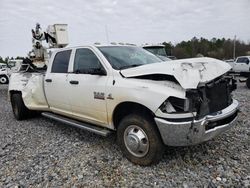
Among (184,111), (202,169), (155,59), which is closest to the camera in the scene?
(184,111)

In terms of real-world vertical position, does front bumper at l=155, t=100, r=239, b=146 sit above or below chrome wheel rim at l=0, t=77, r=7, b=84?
above

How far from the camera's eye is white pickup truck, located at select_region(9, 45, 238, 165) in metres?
3.30

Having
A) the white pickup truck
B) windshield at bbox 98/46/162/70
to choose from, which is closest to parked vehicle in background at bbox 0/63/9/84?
the white pickup truck

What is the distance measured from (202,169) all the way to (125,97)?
4.84ft

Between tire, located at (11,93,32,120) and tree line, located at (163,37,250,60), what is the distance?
157 ft

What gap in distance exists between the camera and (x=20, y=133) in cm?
591

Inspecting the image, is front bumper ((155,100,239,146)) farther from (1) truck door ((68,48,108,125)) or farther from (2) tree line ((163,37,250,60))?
(2) tree line ((163,37,250,60))

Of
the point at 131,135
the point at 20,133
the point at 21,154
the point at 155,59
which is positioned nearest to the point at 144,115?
the point at 131,135

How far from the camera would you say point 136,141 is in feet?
12.2

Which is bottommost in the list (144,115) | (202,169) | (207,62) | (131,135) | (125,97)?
(202,169)

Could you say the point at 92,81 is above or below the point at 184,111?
above

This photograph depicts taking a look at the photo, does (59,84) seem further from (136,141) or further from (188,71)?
(188,71)

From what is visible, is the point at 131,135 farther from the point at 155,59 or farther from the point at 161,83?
the point at 155,59

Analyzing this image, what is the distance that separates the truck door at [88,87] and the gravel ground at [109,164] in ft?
2.03
